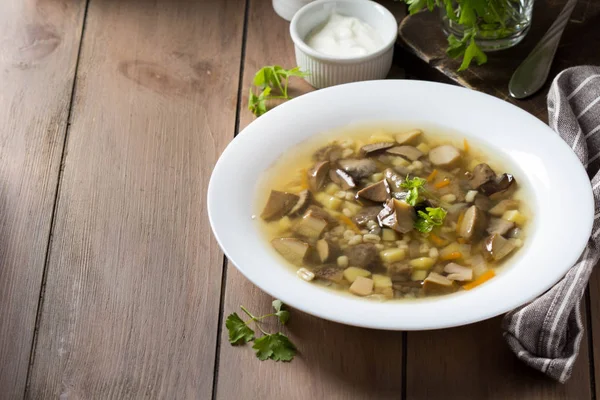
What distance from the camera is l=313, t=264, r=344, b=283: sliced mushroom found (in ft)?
6.24

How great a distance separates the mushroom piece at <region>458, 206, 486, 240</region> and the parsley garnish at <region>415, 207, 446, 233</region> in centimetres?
6

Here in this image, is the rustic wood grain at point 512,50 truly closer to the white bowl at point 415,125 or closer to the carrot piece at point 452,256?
the white bowl at point 415,125

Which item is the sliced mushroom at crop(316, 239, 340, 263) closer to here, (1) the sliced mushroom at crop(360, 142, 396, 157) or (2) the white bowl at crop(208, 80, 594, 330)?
(2) the white bowl at crop(208, 80, 594, 330)

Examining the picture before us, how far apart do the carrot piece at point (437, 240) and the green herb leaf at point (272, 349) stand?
16.2 inches

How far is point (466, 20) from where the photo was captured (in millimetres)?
2316

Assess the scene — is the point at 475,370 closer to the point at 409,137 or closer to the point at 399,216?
the point at 399,216

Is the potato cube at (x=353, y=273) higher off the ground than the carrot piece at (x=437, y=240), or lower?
lower

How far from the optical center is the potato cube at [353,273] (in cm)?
192

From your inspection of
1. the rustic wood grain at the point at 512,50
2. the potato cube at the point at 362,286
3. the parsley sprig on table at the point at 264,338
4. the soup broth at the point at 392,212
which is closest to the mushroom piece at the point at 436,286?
the soup broth at the point at 392,212

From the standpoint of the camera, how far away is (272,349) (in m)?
1.95

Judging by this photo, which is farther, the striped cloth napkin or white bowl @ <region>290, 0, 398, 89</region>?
white bowl @ <region>290, 0, 398, 89</region>

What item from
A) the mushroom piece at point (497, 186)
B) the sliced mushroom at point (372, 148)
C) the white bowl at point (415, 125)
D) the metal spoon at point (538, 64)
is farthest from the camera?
the metal spoon at point (538, 64)

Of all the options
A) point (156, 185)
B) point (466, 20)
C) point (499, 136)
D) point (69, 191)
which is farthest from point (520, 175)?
point (69, 191)

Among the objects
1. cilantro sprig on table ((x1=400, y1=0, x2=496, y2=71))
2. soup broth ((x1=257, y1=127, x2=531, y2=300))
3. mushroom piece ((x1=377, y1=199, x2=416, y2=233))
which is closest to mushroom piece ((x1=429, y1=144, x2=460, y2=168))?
soup broth ((x1=257, y1=127, x2=531, y2=300))
